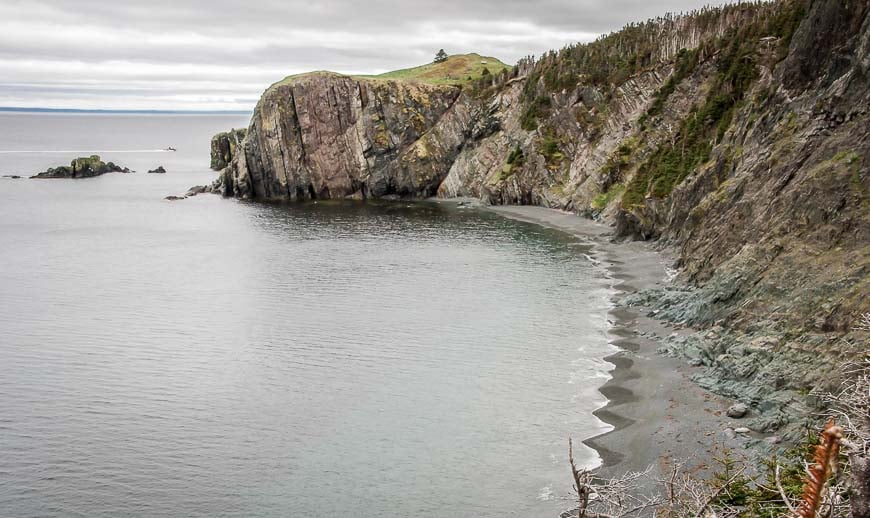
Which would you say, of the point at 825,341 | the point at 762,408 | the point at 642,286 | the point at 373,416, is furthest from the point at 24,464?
the point at 642,286

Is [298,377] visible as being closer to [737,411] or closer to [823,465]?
[737,411]

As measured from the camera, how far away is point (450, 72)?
16512 centimetres

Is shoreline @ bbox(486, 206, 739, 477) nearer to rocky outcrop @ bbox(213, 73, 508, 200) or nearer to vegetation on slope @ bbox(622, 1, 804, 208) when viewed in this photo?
vegetation on slope @ bbox(622, 1, 804, 208)

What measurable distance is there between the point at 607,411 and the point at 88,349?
35.2 metres

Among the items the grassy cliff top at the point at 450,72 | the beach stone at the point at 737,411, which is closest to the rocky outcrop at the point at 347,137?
the grassy cliff top at the point at 450,72

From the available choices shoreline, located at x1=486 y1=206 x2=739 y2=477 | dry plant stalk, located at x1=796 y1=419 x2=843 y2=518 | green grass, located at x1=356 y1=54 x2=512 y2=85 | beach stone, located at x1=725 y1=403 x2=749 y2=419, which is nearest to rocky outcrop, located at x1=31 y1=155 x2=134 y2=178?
green grass, located at x1=356 y1=54 x2=512 y2=85

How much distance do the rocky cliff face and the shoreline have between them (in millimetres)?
1970

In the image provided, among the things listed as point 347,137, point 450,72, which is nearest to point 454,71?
point 450,72

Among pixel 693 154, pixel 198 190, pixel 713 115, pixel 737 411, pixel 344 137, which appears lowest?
pixel 737 411

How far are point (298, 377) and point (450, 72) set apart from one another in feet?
424

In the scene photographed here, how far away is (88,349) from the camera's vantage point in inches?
2035

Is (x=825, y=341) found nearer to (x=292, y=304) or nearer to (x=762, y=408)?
(x=762, y=408)

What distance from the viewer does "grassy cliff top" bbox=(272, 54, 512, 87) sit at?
507 ft

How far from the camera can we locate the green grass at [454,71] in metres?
157
